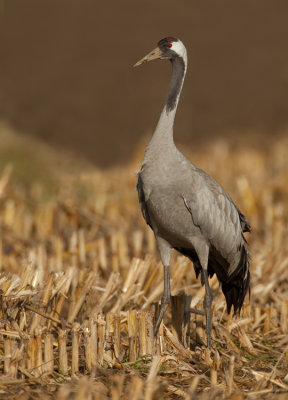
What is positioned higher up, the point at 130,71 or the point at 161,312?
the point at 130,71

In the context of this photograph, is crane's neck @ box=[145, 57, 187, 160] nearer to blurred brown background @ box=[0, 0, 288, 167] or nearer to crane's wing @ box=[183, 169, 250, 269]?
crane's wing @ box=[183, 169, 250, 269]

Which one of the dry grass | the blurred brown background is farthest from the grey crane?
the blurred brown background

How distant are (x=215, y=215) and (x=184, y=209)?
0.25 m

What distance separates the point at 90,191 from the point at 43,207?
1511 millimetres

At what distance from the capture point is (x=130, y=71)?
1927 centimetres

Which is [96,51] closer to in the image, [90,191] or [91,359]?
[90,191]

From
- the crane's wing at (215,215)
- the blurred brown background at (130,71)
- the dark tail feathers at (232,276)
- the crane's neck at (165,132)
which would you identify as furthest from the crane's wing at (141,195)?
the blurred brown background at (130,71)

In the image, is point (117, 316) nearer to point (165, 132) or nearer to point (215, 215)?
point (215, 215)

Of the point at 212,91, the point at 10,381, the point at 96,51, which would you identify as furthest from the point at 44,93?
the point at 10,381

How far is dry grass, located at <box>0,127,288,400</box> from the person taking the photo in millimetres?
3568

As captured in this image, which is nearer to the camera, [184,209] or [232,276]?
[184,209]

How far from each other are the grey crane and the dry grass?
287mm

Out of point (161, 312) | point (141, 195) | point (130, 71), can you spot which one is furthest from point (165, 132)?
point (130, 71)

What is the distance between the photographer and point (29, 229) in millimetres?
7285
